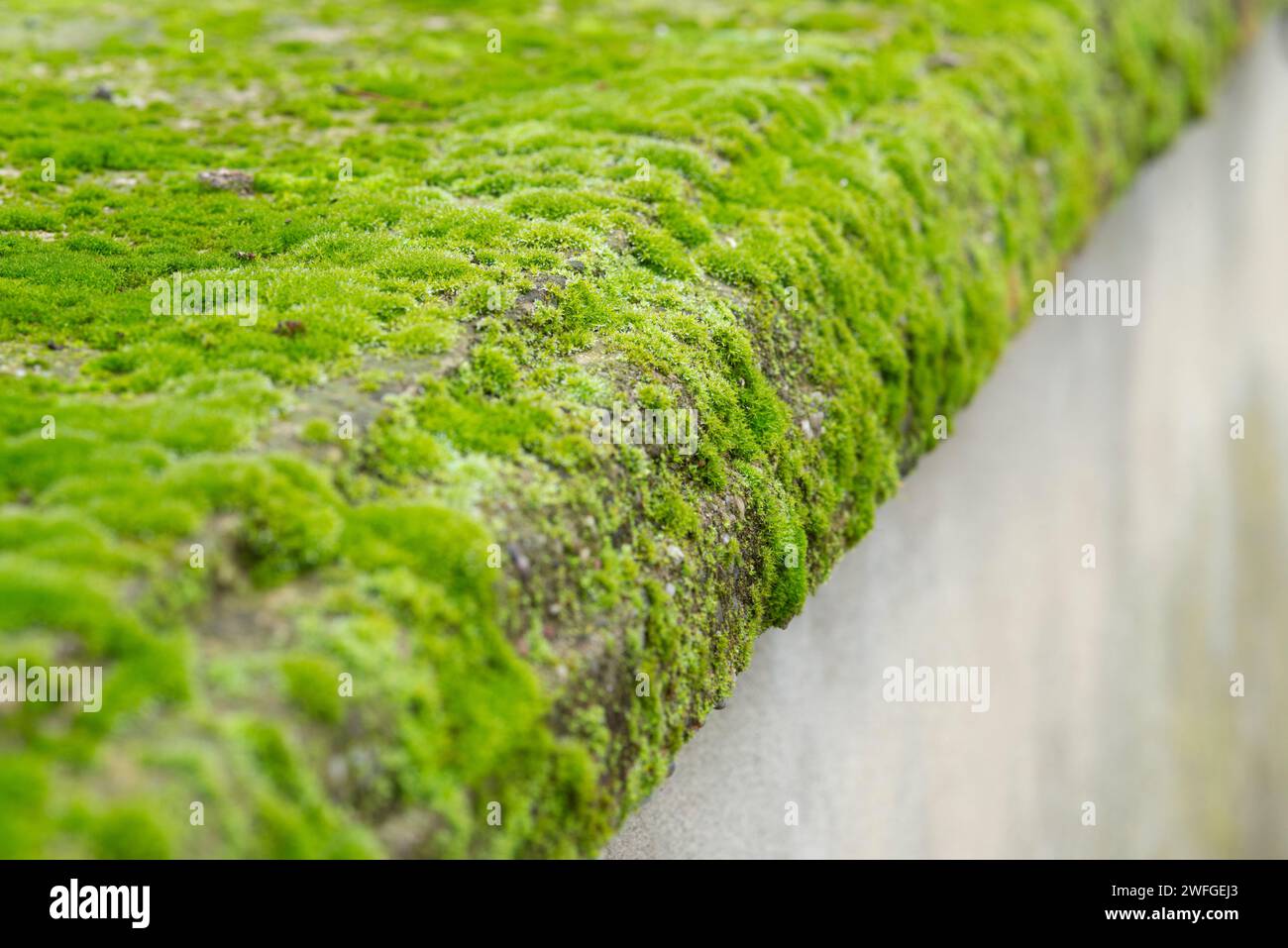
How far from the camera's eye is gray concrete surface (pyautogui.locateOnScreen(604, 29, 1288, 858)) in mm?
16922

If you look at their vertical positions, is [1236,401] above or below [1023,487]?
above

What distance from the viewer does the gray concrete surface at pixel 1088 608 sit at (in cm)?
1692

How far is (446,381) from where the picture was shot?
11.7m

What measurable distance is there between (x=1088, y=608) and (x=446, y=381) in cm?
2154

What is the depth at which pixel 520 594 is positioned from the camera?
1007cm

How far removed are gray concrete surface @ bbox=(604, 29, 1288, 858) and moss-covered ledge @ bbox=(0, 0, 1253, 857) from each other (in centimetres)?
Result: 264

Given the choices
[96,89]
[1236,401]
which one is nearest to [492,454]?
[96,89]

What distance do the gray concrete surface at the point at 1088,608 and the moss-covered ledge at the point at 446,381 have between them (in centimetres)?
264

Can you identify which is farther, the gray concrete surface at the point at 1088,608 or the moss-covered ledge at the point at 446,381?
the gray concrete surface at the point at 1088,608

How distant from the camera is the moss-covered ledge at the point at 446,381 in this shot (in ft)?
26.8

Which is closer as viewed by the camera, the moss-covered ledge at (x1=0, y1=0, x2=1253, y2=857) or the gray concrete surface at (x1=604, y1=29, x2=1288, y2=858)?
the moss-covered ledge at (x1=0, y1=0, x2=1253, y2=857)
